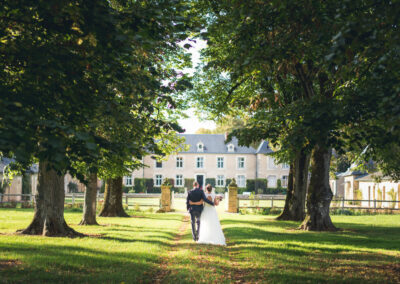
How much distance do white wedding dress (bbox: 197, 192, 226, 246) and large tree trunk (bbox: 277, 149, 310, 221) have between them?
31.5ft

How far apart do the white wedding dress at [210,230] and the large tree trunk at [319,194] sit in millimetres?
5453

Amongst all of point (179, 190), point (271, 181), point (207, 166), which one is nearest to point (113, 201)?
point (179, 190)

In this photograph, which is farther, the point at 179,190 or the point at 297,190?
the point at 179,190

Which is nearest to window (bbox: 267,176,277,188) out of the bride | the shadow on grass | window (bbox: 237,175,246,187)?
window (bbox: 237,175,246,187)

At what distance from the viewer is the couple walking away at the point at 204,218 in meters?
13.1

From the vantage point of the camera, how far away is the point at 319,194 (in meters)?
17.0

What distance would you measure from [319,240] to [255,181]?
47241mm

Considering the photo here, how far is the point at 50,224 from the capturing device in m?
13.4

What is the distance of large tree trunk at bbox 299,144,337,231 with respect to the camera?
17.0m

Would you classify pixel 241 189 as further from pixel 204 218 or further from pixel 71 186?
pixel 204 218

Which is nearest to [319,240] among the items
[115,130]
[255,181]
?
[115,130]

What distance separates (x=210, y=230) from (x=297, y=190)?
10.8 metres

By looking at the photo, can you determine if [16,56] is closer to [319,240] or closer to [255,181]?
[319,240]

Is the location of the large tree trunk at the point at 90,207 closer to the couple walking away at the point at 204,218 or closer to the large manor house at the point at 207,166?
the couple walking away at the point at 204,218
